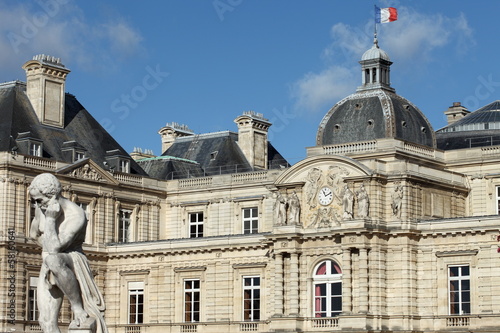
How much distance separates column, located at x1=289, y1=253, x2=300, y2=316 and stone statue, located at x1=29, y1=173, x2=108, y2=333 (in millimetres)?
38626

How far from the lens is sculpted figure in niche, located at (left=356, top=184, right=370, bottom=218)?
48.8 meters

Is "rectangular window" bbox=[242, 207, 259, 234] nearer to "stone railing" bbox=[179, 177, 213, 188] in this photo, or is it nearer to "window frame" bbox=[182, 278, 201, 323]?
"stone railing" bbox=[179, 177, 213, 188]

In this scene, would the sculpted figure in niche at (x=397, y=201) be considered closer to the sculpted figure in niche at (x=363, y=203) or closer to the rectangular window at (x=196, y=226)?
the sculpted figure in niche at (x=363, y=203)

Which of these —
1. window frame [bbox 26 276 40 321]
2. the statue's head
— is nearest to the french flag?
window frame [bbox 26 276 40 321]

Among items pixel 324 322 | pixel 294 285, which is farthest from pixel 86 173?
pixel 324 322

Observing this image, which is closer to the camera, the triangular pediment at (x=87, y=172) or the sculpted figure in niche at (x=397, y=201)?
the sculpted figure in niche at (x=397, y=201)

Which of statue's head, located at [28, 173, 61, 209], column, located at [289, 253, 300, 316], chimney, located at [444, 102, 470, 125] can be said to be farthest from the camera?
chimney, located at [444, 102, 470, 125]

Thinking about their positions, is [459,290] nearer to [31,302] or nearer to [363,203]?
[363,203]

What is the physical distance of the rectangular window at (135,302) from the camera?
5788 cm

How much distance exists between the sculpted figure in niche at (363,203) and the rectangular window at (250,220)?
1105 centimetres

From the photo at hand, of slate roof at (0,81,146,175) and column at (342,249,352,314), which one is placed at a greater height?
slate roof at (0,81,146,175)

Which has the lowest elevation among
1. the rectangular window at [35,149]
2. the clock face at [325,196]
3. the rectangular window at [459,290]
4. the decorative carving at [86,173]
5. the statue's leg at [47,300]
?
the statue's leg at [47,300]

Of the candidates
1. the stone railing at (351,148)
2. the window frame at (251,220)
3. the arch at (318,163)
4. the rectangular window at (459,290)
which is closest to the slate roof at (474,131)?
the stone railing at (351,148)

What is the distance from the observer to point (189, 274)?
56656 mm
